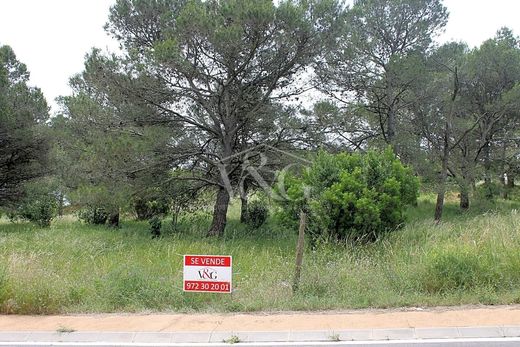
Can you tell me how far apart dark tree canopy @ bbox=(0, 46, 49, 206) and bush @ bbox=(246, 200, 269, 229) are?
1073cm

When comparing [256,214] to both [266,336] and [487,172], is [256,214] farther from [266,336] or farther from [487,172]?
[266,336]

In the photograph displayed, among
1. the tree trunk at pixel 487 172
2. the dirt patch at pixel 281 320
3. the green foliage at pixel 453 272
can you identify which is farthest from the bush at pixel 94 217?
the tree trunk at pixel 487 172

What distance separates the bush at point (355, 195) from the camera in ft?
38.9

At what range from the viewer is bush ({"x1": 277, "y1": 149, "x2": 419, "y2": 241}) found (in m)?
11.9

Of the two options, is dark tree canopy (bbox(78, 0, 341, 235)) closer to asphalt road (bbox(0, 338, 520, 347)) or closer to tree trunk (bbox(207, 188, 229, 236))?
tree trunk (bbox(207, 188, 229, 236))

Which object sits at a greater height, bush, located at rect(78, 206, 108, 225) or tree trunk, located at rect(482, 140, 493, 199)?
tree trunk, located at rect(482, 140, 493, 199)

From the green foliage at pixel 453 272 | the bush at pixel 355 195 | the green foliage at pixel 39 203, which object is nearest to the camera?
the green foliage at pixel 453 272

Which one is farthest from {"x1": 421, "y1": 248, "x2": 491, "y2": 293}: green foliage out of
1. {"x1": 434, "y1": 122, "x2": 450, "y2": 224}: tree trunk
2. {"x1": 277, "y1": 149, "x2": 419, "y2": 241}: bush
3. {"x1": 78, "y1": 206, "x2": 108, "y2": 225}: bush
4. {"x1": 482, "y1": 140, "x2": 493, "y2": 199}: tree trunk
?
{"x1": 482, "y1": 140, "x2": 493, "y2": 199}: tree trunk

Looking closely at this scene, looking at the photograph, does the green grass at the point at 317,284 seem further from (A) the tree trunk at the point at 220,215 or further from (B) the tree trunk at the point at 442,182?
(B) the tree trunk at the point at 442,182

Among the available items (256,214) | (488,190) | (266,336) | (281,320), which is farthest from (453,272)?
(488,190)

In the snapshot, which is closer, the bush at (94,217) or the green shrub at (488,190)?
the bush at (94,217)

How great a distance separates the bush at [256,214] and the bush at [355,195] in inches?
351

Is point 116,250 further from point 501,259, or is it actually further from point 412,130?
point 412,130

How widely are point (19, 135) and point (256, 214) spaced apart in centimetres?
1178
